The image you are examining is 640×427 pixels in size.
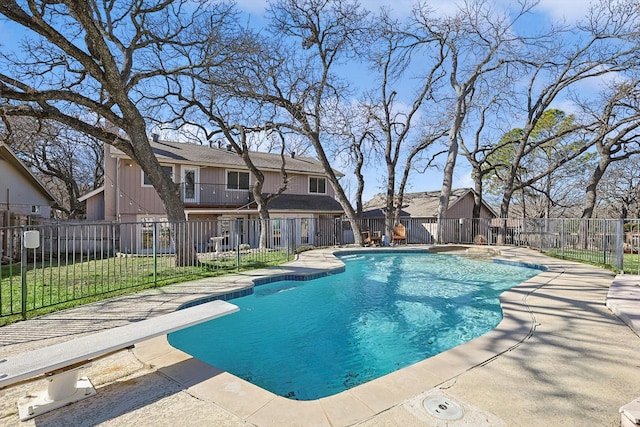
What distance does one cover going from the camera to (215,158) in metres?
19.0

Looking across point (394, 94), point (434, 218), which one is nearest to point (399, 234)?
point (434, 218)

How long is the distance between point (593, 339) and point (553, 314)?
3.26 ft

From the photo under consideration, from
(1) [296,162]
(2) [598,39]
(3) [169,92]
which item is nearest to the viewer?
(3) [169,92]

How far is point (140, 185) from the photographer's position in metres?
16.5

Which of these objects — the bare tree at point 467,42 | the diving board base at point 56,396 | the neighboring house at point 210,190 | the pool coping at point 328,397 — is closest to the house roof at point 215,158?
the neighboring house at point 210,190

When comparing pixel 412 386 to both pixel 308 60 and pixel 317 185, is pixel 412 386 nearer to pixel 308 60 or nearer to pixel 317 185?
pixel 308 60

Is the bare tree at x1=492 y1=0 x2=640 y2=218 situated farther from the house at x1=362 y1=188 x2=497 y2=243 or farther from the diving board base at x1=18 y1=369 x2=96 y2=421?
the diving board base at x1=18 y1=369 x2=96 y2=421

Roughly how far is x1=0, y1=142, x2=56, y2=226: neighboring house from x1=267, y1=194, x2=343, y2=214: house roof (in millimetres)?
11453

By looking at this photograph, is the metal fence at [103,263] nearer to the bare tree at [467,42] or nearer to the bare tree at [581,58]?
the bare tree at [467,42]

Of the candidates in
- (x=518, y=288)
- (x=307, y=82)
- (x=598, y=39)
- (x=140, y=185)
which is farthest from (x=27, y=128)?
(x=598, y=39)

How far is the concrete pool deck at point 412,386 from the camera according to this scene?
2.48 meters

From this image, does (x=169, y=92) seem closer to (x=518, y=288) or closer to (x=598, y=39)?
(x=518, y=288)

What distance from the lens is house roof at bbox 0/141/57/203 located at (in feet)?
45.8

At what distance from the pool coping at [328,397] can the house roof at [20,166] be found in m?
15.1
